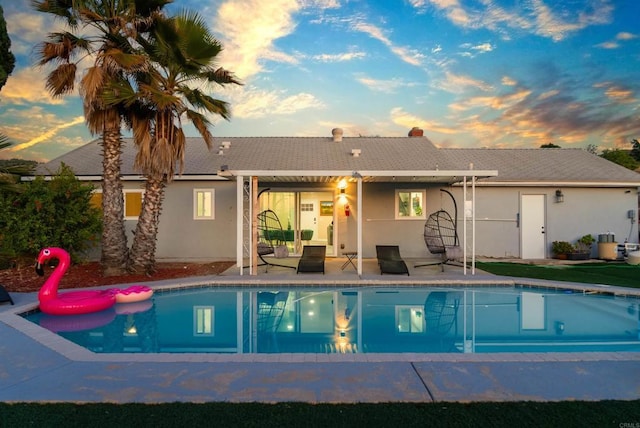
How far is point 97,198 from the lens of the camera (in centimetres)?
1293

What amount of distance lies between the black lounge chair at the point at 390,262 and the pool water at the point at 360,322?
1038mm

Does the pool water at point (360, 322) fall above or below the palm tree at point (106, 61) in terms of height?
below

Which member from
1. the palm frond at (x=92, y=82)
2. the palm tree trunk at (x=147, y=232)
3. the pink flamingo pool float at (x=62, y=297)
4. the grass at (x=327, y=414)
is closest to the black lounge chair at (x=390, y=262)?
the palm tree trunk at (x=147, y=232)

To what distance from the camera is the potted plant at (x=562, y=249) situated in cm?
1307

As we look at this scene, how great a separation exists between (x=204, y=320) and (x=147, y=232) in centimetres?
396

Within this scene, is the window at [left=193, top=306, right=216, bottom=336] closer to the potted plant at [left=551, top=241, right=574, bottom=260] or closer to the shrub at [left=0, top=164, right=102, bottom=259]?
the shrub at [left=0, top=164, right=102, bottom=259]

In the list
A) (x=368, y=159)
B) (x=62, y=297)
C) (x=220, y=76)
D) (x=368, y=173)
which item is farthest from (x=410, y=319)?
(x=368, y=159)

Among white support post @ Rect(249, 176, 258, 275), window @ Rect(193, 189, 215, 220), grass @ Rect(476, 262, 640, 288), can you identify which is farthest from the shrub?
grass @ Rect(476, 262, 640, 288)

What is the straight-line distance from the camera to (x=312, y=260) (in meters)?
10.5

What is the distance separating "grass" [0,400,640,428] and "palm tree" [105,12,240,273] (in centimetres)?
696

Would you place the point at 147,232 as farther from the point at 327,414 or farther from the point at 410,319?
the point at 327,414

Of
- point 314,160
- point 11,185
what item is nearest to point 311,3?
point 314,160

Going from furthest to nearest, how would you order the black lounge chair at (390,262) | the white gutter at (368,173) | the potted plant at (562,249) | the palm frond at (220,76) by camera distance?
1. the potted plant at (562,249)
2. the black lounge chair at (390,262)
3. the palm frond at (220,76)
4. the white gutter at (368,173)

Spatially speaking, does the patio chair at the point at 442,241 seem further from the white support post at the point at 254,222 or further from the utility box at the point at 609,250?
the utility box at the point at 609,250
